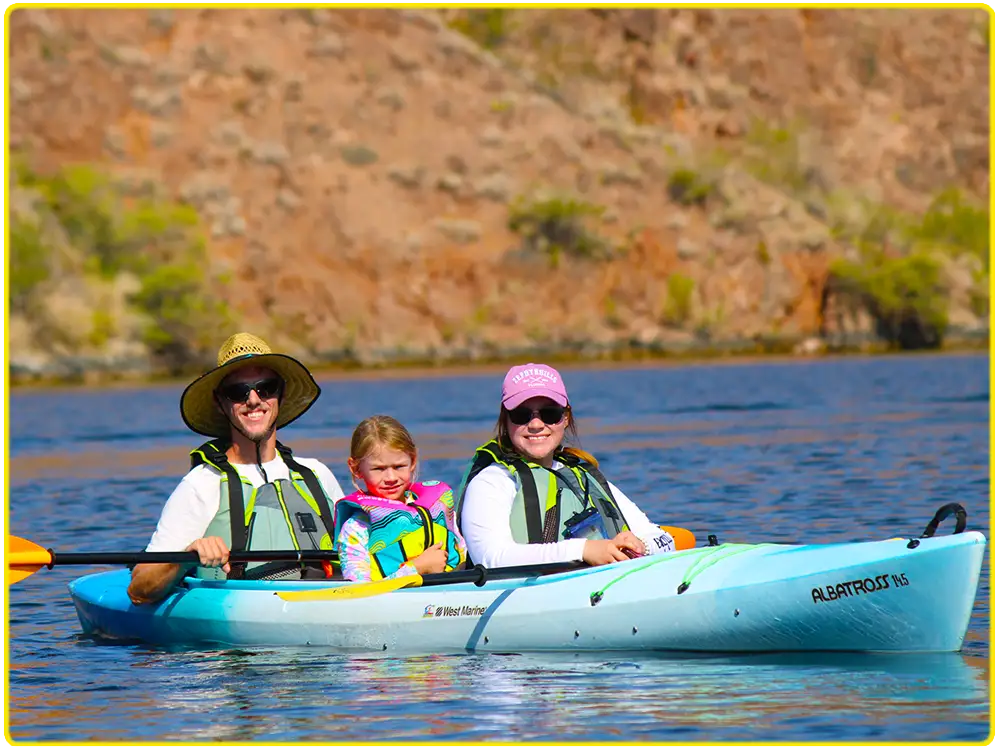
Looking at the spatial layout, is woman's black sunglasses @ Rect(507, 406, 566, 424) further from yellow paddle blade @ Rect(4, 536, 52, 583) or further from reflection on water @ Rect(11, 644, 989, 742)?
yellow paddle blade @ Rect(4, 536, 52, 583)

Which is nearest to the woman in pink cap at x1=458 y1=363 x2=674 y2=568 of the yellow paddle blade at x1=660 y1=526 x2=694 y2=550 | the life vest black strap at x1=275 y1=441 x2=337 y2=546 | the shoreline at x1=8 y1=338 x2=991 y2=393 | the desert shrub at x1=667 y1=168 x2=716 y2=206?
the life vest black strap at x1=275 y1=441 x2=337 y2=546

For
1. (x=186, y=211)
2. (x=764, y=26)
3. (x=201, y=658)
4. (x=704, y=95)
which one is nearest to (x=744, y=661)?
(x=201, y=658)

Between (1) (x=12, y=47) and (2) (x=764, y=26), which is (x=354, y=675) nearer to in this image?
(1) (x=12, y=47)

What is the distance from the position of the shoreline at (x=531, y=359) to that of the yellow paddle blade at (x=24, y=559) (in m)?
43.3

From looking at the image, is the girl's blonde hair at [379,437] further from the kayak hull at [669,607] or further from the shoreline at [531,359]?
the shoreline at [531,359]

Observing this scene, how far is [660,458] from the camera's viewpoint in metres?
23.2

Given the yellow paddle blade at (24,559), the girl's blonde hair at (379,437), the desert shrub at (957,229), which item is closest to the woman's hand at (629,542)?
the girl's blonde hair at (379,437)

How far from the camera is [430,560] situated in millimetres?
9281

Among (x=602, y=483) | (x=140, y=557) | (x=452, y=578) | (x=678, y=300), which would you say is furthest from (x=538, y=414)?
(x=678, y=300)

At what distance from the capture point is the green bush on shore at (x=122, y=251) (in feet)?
188

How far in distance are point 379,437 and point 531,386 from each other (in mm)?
747

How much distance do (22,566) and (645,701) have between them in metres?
3.88

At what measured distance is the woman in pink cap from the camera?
8891 mm

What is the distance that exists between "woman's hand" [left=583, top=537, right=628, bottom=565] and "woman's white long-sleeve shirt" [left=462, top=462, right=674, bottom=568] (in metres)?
0.03
